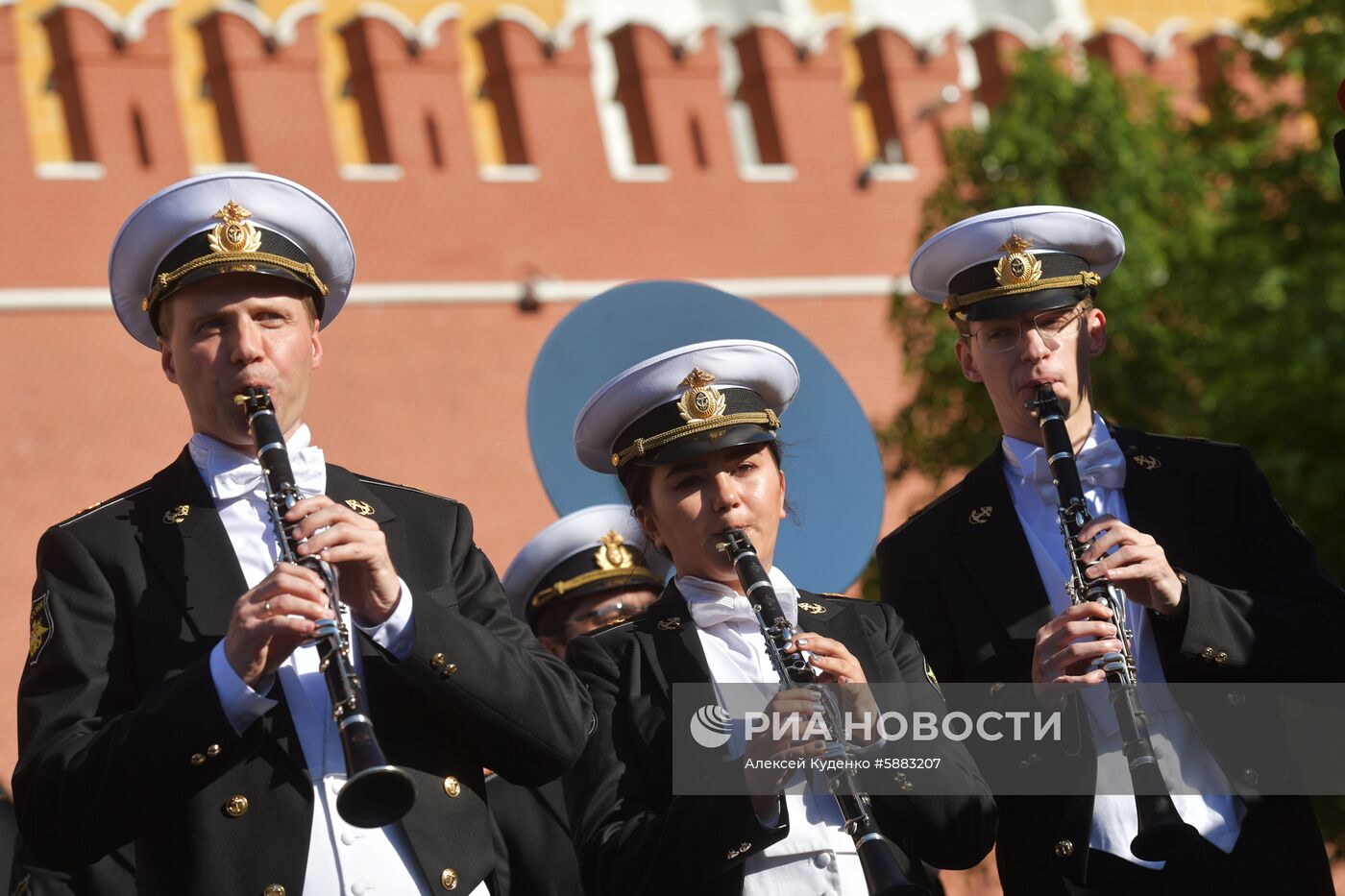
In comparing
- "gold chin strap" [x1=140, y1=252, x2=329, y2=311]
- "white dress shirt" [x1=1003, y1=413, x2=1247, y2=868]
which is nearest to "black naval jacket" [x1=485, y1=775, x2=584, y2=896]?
"white dress shirt" [x1=1003, y1=413, x2=1247, y2=868]

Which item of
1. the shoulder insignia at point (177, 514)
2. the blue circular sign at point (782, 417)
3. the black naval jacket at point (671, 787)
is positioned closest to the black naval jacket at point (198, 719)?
the shoulder insignia at point (177, 514)

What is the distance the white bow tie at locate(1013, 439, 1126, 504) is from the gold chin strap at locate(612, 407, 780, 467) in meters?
0.64

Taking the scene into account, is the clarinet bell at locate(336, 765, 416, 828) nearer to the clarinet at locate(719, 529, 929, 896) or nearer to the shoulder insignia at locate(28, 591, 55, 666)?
the shoulder insignia at locate(28, 591, 55, 666)

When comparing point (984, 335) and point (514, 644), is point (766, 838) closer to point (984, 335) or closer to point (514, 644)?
point (514, 644)

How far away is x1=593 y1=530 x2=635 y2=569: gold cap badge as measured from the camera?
6797mm

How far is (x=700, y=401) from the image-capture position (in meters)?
4.65

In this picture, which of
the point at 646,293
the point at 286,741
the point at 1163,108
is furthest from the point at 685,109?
the point at 286,741

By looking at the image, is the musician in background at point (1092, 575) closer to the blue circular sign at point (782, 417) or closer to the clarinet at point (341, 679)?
the blue circular sign at point (782, 417)

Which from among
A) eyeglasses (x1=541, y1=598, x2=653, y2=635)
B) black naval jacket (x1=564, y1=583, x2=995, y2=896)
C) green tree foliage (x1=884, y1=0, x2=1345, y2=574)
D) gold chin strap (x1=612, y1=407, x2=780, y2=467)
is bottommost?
black naval jacket (x1=564, y1=583, x2=995, y2=896)

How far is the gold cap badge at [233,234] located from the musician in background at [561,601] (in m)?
2.27

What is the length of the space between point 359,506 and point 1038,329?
165 centimetres

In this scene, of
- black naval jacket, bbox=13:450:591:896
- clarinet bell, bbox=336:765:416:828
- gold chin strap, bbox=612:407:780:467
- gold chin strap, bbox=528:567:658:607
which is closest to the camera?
clarinet bell, bbox=336:765:416:828

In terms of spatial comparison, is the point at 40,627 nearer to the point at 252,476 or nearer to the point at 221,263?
the point at 252,476

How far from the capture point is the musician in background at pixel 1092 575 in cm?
450
